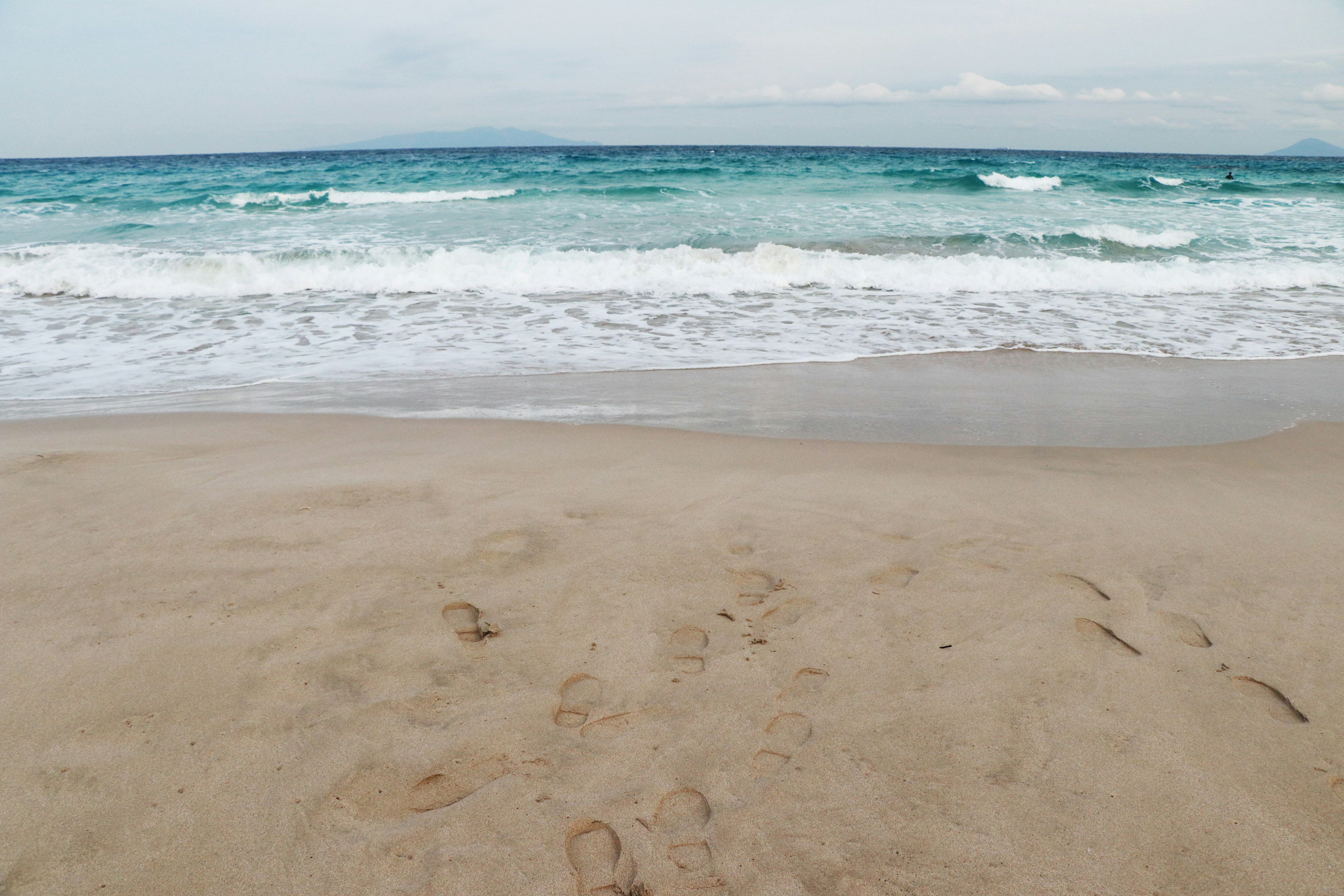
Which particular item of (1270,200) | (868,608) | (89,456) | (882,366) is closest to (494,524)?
(868,608)

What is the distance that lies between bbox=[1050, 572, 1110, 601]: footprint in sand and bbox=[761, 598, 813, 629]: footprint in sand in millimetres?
926

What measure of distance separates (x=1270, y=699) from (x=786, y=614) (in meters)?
1.34

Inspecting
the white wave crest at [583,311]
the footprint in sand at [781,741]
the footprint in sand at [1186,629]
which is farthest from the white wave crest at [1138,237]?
the footprint in sand at [781,741]

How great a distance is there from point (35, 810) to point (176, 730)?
0.30m

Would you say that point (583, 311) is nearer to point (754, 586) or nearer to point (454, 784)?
point (754, 586)

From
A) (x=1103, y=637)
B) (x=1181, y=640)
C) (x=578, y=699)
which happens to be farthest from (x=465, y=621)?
(x=1181, y=640)

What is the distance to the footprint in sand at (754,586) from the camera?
2482 millimetres

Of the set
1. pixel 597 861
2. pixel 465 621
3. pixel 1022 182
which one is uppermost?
pixel 1022 182

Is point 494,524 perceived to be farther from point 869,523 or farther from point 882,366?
point 882,366

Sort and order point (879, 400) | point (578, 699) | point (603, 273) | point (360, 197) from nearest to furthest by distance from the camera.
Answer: point (578, 699) < point (879, 400) < point (603, 273) < point (360, 197)

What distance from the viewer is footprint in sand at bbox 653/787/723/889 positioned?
5.00ft

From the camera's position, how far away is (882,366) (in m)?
5.76

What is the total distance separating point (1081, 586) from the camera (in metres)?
2.58

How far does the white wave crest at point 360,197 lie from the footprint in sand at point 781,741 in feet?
63.8
